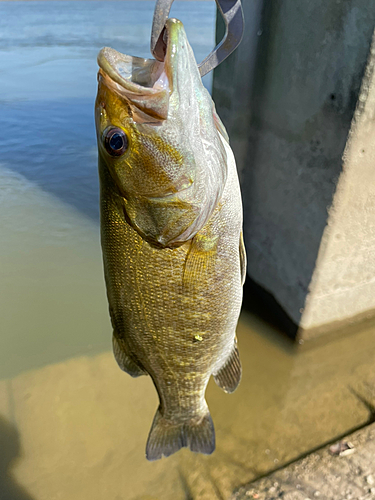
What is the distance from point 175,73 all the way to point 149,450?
148 centimetres

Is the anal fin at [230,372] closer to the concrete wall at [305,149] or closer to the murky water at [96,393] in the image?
the murky water at [96,393]

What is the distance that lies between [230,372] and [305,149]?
1.75m

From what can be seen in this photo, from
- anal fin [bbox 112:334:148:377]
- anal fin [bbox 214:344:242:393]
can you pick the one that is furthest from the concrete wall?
anal fin [bbox 112:334:148:377]

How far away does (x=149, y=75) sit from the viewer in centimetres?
93

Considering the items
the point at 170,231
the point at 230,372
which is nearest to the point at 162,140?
the point at 170,231

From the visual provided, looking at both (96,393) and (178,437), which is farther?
(96,393)

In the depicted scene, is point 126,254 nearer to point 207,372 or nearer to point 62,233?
point 207,372

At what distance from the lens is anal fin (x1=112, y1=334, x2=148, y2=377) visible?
143 cm

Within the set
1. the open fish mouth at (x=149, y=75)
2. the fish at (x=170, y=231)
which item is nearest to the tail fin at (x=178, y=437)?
the fish at (x=170, y=231)

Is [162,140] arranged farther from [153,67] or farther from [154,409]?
[154,409]

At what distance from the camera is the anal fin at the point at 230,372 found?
1.54 metres

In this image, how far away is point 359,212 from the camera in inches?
101

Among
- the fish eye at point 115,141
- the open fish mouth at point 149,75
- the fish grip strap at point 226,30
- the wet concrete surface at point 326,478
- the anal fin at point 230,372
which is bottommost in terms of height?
the wet concrete surface at point 326,478

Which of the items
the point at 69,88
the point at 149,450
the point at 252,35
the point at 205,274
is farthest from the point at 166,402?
the point at 69,88
